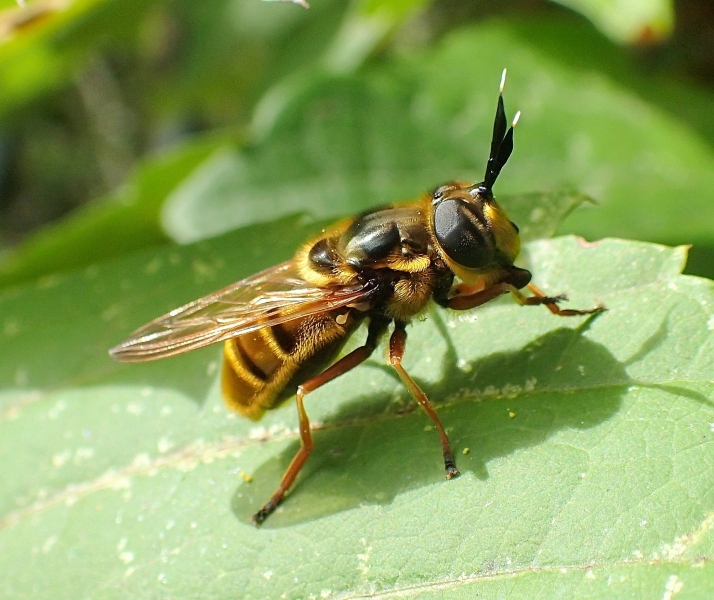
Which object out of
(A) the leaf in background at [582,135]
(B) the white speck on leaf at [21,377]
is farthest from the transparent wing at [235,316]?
(A) the leaf in background at [582,135]

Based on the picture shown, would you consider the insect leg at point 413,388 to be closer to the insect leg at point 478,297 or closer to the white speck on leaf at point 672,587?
the insect leg at point 478,297

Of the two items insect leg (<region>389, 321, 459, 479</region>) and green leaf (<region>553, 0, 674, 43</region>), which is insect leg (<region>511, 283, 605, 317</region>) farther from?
green leaf (<region>553, 0, 674, 43</region>)

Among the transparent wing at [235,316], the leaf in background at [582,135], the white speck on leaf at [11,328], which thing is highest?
the transparent wing at [235,316]

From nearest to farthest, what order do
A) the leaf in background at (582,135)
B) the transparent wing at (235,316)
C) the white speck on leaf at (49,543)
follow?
the transparent wing at (235,316) < the white speck on leaf at (49,543) < the leaf in background at (582,135)

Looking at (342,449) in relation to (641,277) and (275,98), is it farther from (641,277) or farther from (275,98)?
(275,98)

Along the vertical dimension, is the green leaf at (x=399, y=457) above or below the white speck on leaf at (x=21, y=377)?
below

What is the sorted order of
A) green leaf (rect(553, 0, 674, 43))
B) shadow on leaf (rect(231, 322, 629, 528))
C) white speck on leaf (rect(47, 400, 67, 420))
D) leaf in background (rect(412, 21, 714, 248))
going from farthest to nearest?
leaf in background (rect(412, 21, 714, 248)) → white speck on leaf (rect(47, 400, 67, 420)) → green leaf (rect(553, 0, 674, 43)) → shadow on leaf (rect(231, 322, 629, 528))

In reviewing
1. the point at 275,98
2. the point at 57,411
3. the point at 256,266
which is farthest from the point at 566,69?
the point at 57,411

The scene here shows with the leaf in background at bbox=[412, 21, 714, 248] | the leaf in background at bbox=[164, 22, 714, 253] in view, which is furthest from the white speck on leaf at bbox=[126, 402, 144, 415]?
the leaf in background at bbox=[412, 21, 714, 248]

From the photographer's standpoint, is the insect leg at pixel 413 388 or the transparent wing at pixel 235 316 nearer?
the insect leg at pixel 413 388
